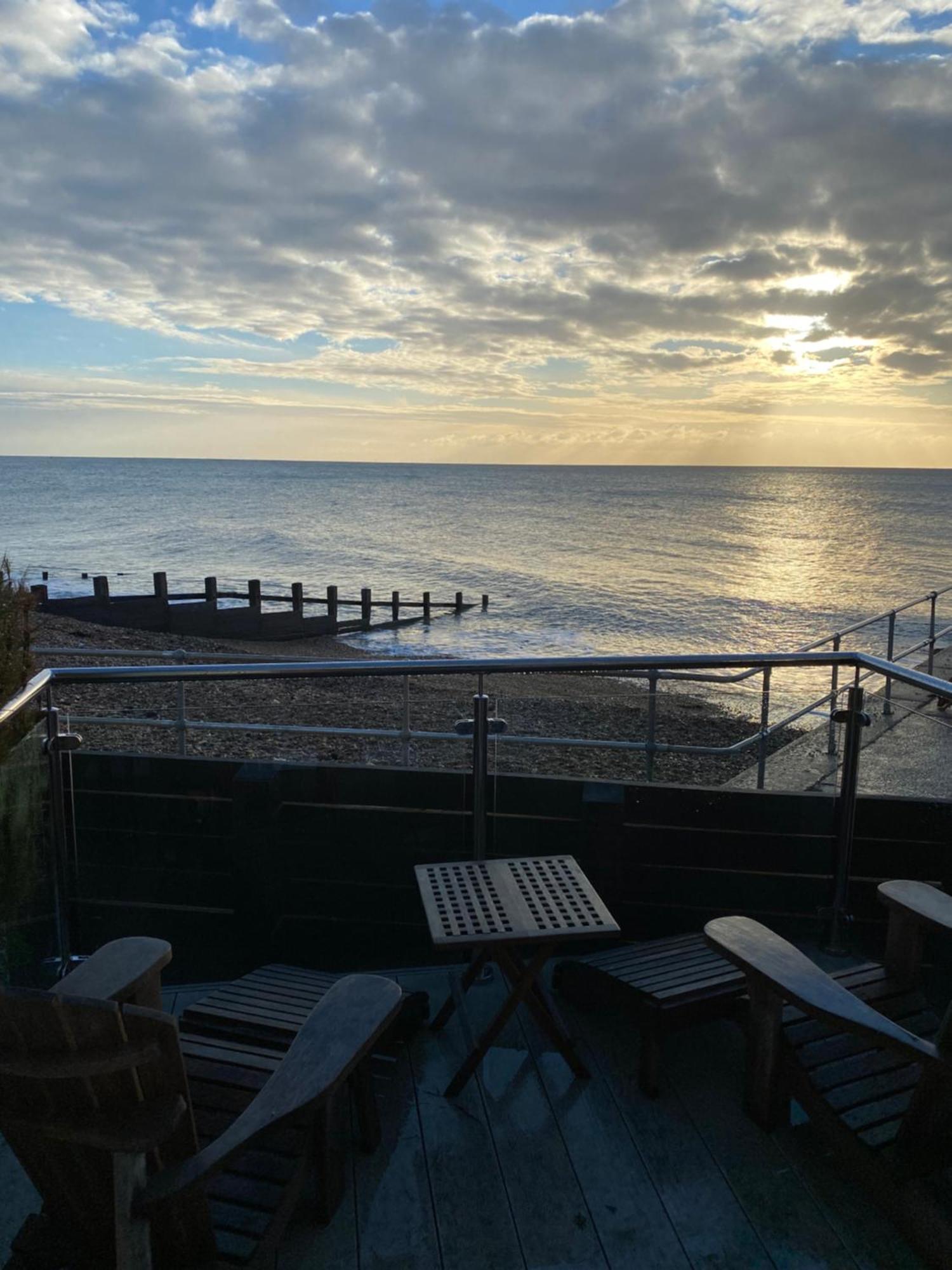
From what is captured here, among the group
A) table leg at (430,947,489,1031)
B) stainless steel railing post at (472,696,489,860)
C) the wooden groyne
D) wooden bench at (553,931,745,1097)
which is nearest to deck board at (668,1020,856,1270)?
wooden bench at (553,931,745,1097)

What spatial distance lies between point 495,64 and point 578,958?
8931mm

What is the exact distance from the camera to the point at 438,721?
3732mm

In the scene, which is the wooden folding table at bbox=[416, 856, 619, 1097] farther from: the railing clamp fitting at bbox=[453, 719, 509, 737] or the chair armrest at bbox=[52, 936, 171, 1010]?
the chair armrest at bbox=[52, 936, 171, 1010]

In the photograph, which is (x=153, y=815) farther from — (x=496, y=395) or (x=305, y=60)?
(x=496, y=395)

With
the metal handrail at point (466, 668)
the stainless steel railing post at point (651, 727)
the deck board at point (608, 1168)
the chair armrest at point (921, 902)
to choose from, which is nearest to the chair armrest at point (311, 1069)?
the deck board at point (608, 1168)

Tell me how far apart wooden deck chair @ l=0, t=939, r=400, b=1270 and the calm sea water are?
936 inches

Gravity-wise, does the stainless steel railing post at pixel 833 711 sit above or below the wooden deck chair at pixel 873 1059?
above

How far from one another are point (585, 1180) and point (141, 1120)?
4.78 ft

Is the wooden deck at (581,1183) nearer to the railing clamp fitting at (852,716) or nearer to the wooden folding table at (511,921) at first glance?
the wooden folding table at (511,921)

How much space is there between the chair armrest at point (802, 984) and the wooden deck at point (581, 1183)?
0.51 meters

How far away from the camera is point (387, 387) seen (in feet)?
327

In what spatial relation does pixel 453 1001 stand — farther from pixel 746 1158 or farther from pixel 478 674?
pixel 478 674

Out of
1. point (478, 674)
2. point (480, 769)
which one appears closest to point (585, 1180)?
point (480, 769)

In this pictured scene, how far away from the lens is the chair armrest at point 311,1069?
151cm
